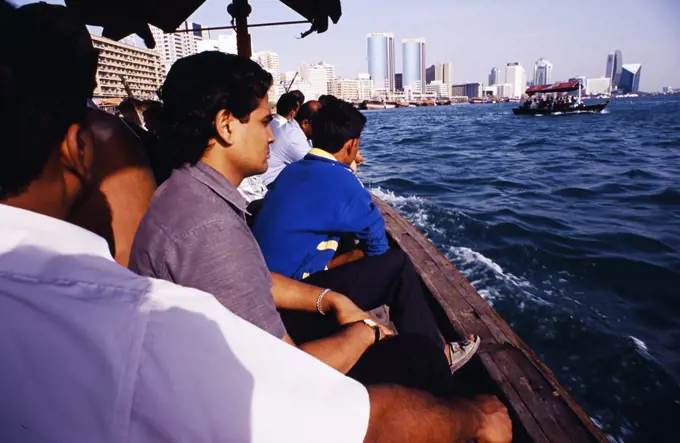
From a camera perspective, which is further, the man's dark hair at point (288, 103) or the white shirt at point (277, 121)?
the man's dark hair at point (288, 103)

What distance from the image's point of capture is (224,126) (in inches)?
62.7

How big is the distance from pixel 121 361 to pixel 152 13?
14.0 feet

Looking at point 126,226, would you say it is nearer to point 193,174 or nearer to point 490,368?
point 193,174

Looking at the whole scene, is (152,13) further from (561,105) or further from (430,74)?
(430,74)

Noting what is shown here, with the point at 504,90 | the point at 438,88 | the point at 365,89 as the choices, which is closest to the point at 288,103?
the point at 365,89

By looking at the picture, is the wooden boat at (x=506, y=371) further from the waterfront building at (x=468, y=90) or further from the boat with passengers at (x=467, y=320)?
the waterfront building at (x=468, y=90)

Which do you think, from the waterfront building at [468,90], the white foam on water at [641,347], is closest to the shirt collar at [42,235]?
the white foam on water at [641,347]

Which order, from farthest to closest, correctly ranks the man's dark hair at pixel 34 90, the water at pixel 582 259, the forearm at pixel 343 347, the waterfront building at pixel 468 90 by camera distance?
the waterfront building at pixel 468 90, the water at pixel 582 259, the forearm at pixel 343 347, the man's dark hair at pixel 34 90

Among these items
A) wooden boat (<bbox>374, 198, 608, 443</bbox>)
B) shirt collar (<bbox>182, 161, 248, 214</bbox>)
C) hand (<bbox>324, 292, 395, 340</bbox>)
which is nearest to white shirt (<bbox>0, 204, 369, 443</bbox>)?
shirt collar (<bbox>182, 161, 248, 214</bbox>)

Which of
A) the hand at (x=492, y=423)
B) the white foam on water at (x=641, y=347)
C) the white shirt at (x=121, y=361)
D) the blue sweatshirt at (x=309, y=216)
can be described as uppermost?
the white shirt at (x=121, y=361)

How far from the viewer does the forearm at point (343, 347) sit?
1.53 m

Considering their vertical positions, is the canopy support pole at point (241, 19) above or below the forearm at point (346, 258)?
above

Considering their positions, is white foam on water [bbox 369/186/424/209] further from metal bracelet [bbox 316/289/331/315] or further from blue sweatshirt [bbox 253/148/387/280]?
metal bracelet [bbox 316/289/331/315]

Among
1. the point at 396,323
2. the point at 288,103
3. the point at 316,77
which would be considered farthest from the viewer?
the point at 316,77
